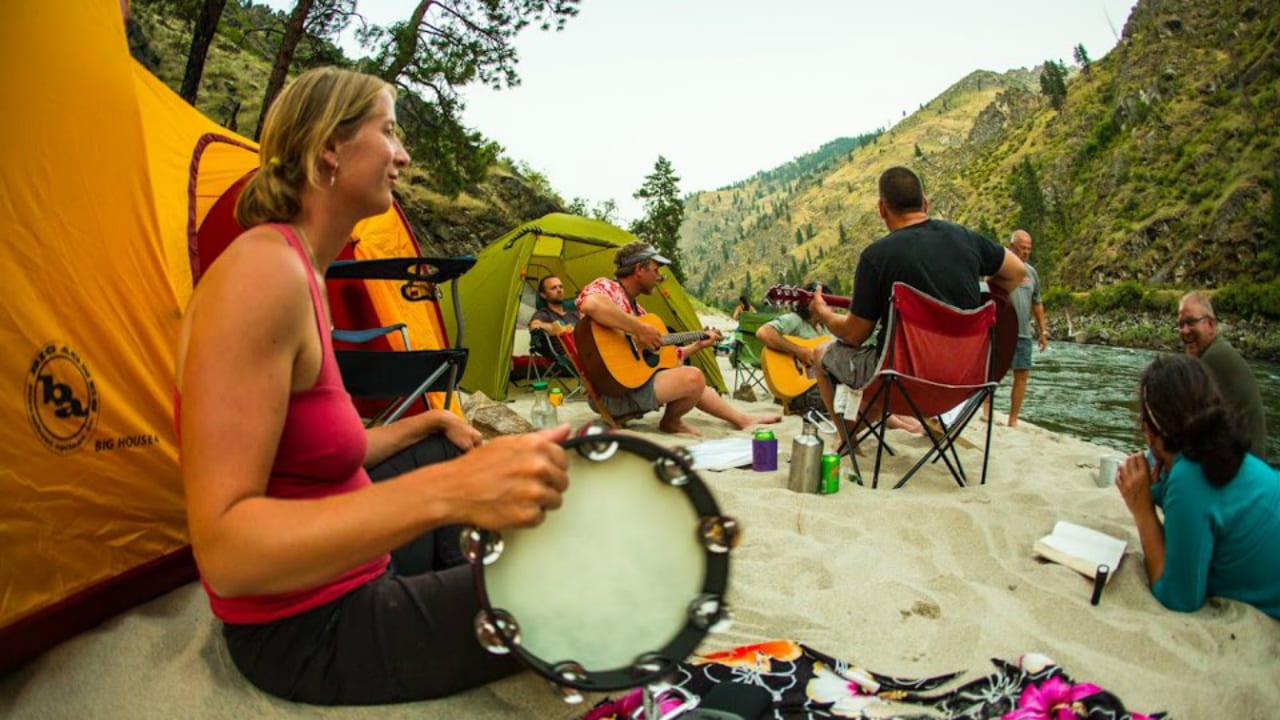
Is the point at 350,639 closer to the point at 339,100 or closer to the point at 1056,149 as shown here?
the point at 339,100

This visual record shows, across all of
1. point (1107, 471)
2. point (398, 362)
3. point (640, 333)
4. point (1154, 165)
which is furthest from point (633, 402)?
point (1154, 165)

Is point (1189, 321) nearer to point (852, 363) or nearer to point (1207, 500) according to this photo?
point (852, 363)

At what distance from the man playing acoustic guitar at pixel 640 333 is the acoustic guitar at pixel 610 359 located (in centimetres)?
3

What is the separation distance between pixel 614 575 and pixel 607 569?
2cm

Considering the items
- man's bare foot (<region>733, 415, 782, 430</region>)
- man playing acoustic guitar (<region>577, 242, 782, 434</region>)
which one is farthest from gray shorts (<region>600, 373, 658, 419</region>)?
man's bare foot (<region>733, 415, 782, 430</region>)

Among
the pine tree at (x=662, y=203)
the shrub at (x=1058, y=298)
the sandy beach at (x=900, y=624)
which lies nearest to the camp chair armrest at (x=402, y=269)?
the sandy beach at (x=900, y=624)

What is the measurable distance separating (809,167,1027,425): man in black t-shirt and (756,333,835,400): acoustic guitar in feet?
8.18

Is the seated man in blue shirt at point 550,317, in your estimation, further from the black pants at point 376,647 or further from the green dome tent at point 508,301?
the black pants at point 376,647

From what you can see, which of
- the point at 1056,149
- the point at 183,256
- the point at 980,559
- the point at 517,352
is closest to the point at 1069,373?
the point at 517,352

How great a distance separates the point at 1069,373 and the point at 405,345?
17.0 m

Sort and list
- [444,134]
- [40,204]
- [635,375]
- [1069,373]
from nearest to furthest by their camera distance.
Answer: [40,204] < [635,375] < [444,134] < [1069,373]

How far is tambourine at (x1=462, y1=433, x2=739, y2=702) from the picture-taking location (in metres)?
1.02

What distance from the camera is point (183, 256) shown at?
2.49 metres

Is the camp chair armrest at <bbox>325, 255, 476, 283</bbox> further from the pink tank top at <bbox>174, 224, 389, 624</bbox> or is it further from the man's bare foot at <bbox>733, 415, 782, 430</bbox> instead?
the man's bare foot at <bbox>733, 415, 782, 430</bbox>
